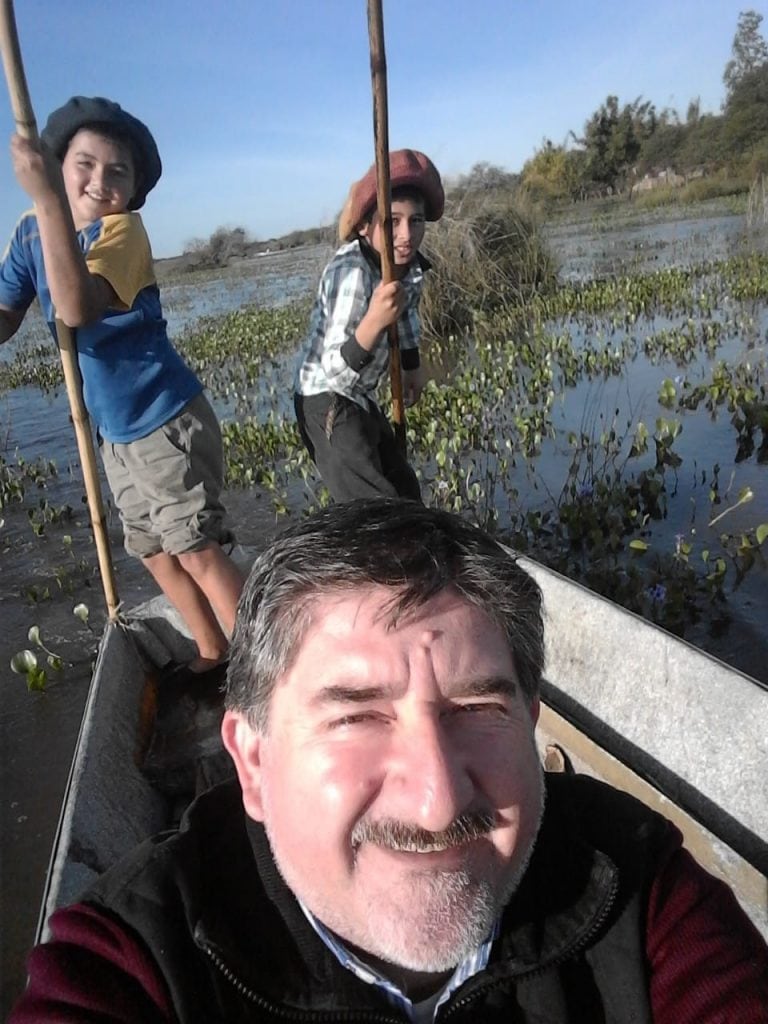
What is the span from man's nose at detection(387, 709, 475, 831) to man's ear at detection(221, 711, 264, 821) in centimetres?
30

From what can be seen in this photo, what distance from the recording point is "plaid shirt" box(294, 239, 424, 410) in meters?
3.29

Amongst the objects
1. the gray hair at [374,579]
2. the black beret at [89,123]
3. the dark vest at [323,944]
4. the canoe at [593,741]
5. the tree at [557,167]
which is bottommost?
the canoe at [593,741]

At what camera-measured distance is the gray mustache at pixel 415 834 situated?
3.38 feet

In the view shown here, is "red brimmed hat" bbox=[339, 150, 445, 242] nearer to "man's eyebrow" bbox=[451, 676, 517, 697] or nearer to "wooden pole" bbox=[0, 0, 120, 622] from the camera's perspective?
"wooden pole" bbox=[0, 0, 120, 622]

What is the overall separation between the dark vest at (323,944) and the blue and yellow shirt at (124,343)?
1888 millimetres

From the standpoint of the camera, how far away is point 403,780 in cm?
105

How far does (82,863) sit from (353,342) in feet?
7.35

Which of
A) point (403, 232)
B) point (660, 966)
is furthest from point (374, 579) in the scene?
point (403, 232)

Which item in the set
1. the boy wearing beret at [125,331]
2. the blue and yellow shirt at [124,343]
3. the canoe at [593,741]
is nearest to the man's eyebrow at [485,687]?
the canoe at [593,741]

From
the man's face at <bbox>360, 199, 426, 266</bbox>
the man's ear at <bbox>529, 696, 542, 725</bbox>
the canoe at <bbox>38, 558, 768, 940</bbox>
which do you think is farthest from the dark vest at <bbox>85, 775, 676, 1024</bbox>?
the man's face at <bbox>360, 199, 426, 266</bbox>

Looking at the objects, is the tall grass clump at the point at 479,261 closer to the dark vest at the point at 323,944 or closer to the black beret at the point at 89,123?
the black beret at the point at 89,123

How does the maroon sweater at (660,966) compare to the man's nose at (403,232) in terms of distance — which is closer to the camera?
the maroon sweater at (660,966)

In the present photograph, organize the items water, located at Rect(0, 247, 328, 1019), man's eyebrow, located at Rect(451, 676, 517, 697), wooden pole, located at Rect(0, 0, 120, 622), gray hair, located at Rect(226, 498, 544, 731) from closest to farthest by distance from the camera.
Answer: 1. man's eyebrow, located at Rect(451, 676, 517, 697)
2. gray hair, located at Rect(226, 498, 544, 731)
3. wooden pole, located at Rect(0, 0, 120, 622)
4. water, located at Rect(0, 247, 328, 1019)

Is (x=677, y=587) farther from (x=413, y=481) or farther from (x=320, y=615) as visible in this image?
(x=320, y=615)
